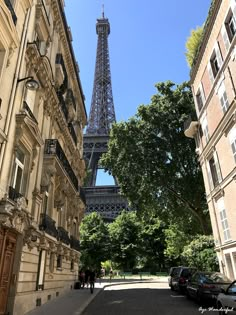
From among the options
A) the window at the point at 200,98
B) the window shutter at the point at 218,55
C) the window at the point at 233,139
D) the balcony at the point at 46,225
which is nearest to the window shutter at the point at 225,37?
the window shutter at the point at 218,55

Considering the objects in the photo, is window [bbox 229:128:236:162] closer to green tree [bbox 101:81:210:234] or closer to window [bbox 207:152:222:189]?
window [bbox 207:152:222:189]

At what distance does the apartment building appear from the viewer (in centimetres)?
952

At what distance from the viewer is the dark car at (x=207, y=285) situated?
1194cm

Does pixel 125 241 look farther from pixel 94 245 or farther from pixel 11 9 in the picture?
pixel 11 9

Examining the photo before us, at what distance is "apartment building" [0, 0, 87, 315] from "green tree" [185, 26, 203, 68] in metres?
10.7

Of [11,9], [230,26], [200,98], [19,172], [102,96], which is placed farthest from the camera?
[102,96]

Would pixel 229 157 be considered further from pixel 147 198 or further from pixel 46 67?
pixel 147 198

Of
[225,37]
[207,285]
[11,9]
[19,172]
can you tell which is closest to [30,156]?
[19,172]

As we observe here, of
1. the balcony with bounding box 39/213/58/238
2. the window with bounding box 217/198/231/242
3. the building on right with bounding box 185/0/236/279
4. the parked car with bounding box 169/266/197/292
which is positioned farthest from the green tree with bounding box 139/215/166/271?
the balcony with bounding box 39/213/58/238

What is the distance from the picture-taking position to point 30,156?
12.0 meters

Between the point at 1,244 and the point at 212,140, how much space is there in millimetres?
14254

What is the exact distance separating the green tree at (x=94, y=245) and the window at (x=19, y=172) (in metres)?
36.9

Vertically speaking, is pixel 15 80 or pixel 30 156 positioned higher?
pixel 15 80

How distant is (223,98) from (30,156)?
1158 cm
